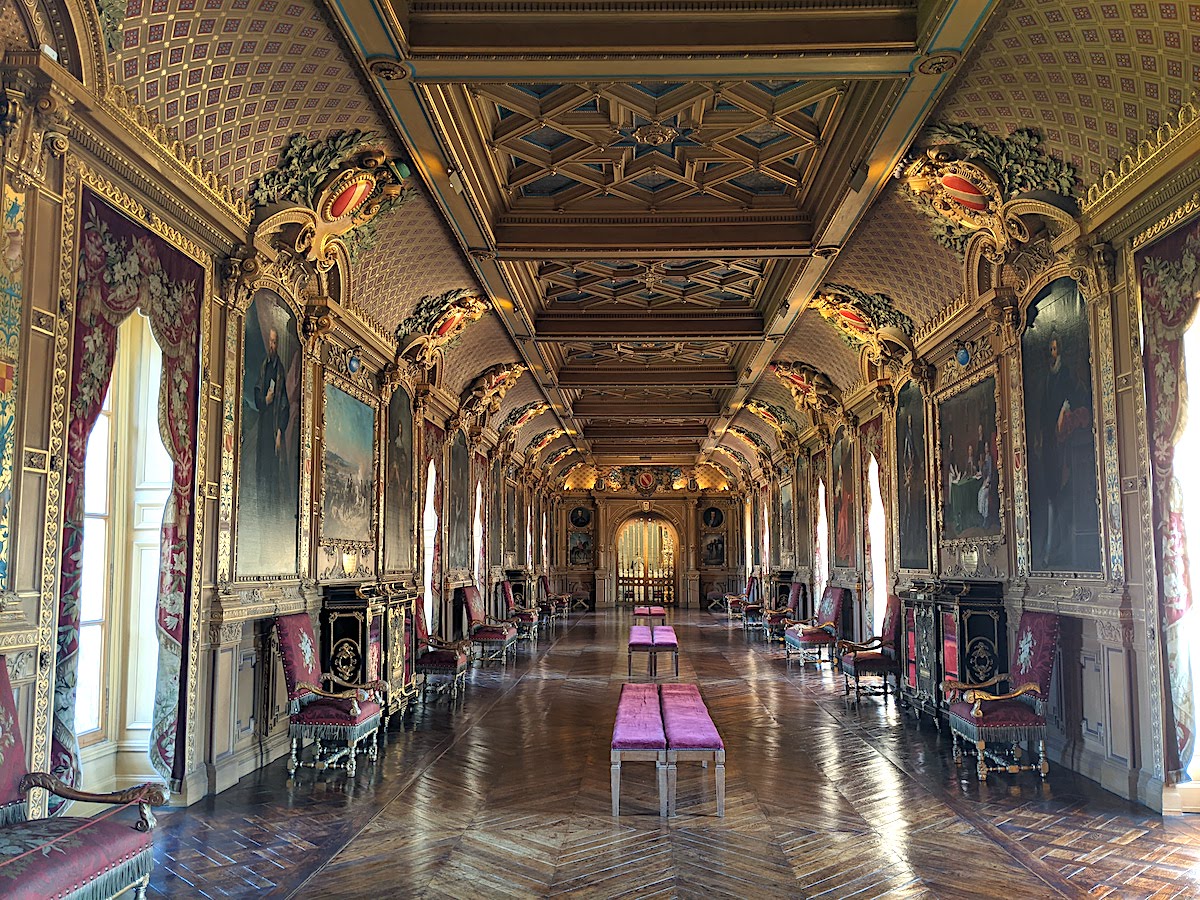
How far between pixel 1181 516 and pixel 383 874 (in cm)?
583

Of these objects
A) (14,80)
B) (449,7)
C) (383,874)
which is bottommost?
(383,874)

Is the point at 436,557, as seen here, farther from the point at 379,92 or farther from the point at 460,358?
the point at 379,92

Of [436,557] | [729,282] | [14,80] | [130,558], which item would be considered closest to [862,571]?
[729,282]

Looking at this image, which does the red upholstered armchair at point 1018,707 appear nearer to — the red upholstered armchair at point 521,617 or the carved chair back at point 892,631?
the carved chair back at point 892,631

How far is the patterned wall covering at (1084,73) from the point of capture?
5.41 metres

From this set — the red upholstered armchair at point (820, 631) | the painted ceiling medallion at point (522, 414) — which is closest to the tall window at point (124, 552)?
the red upholstered armchair at point (820, 631)

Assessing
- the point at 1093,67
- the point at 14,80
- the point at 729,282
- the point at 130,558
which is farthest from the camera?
the point at 729,282

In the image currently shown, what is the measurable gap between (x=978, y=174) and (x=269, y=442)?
6.66m

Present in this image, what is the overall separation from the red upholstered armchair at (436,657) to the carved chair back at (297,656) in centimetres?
322

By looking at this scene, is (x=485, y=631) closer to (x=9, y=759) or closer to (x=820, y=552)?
(x=820, y=552)

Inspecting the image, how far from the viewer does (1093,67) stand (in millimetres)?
5949

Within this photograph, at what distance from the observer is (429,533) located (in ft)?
48.5

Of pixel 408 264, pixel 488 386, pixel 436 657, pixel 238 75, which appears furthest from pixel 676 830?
pixel 488 386

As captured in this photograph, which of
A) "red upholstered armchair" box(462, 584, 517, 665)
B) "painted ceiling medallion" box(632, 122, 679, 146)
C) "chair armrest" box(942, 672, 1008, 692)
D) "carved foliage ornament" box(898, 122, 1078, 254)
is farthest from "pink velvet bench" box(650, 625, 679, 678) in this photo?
"painted ceiling medallion" box(632, 122, 679, 146)
